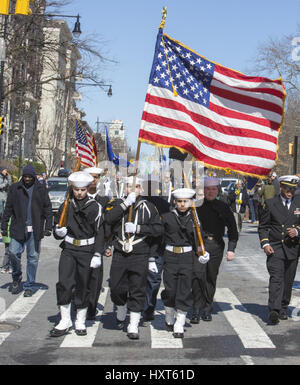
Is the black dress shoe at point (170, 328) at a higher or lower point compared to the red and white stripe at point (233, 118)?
lower

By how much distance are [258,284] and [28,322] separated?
492cm

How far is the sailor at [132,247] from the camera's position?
7.91m

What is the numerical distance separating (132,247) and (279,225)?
220 cm

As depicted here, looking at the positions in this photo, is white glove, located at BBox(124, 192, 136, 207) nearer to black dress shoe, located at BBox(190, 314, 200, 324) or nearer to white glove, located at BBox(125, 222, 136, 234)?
white glove, located at BBox(125, 222, 136, 234)

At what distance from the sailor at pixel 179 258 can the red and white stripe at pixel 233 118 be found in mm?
727

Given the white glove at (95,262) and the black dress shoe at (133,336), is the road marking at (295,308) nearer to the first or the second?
the black dress shoe at (133,336)

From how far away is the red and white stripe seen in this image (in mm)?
8555

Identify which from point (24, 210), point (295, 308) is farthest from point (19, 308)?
point (295, 308)

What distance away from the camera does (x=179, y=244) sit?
26.6 feet

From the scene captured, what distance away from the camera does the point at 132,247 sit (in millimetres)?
7973

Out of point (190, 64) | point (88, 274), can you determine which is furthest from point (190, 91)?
point (88, 274)

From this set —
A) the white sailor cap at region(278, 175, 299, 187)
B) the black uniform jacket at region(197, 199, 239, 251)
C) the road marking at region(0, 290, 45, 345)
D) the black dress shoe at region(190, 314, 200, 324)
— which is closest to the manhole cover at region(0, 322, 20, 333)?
the road marking at region(0, 290, 45, 345)

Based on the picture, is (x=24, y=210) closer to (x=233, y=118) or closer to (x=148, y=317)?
(x=148, y=317)

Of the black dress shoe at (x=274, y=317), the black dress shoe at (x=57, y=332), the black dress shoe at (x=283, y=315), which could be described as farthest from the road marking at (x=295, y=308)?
the black dress shoe at (x=57, y=332)
